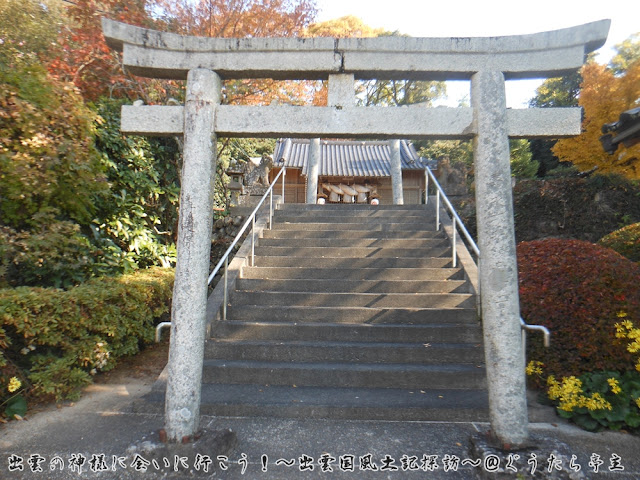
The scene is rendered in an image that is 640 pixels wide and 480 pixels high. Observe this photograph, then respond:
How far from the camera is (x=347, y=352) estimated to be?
12.7 feet

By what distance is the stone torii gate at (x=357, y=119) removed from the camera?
258 cm

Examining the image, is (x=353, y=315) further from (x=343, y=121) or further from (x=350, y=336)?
(x=343, y=121)

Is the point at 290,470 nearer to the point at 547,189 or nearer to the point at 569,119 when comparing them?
the point at 569,119

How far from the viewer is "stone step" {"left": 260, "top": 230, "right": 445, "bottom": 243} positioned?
600 cm

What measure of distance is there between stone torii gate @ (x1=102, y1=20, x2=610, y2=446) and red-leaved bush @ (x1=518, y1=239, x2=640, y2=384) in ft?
3.53

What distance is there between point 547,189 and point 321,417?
7.58m

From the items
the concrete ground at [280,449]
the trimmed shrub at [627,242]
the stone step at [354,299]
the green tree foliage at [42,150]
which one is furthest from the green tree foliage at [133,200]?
the trimmed shrub at [627,242]

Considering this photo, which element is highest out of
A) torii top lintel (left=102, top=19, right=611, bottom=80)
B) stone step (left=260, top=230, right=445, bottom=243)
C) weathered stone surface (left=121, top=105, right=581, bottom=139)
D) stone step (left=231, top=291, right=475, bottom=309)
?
torii top lintel (left=102, top=19, right=611, bottom=80)

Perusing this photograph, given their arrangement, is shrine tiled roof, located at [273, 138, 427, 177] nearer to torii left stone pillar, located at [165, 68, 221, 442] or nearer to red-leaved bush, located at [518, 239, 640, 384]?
red-leaved bush, located at [518, 239, 640, 384]

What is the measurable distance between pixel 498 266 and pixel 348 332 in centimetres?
200

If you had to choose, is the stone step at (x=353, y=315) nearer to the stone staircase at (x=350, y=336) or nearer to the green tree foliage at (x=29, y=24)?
the stone staircase at (x=350, y=336)

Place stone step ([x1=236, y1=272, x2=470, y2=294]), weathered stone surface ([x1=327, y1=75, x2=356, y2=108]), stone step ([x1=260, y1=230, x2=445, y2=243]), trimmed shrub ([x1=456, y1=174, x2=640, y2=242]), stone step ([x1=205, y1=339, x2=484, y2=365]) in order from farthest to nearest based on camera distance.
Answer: trimmed shrub ([x1=456, y1=174, x2=640, y2=242]) → stone step ([x1=260, y1=230, x2=445, y2=243]) → stone step ([x1=236, y1=272, x2=470, y2=294]) → stone step ([x1=205, y1=339, x2=484, y2=365]) → weathered stone surface ([x1=327, y1=75, x2=356, y2=108])

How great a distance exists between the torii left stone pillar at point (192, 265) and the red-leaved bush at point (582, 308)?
3055 millimetres

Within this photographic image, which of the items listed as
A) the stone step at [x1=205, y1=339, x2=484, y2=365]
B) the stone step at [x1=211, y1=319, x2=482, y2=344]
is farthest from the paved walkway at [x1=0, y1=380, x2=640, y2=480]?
the stone step at [x1=211, y1=319, x2=482, y2=344]
